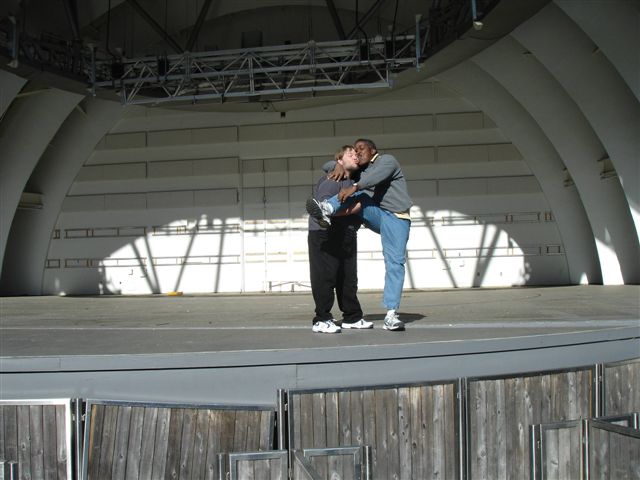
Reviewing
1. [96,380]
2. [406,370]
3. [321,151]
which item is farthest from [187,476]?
[321,151]

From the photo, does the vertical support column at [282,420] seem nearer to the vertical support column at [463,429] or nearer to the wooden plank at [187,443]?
the wooden plank at [187,443]

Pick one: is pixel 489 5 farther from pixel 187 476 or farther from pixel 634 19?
pixel 187 476

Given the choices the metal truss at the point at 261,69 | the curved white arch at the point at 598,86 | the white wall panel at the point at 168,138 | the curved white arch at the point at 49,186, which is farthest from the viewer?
the white wall panel at the point at 168,138

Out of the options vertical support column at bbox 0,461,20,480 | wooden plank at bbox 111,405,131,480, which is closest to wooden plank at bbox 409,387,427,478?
wooden plank at bbox 111,405,131,480

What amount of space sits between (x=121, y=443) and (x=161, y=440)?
0.30 meters

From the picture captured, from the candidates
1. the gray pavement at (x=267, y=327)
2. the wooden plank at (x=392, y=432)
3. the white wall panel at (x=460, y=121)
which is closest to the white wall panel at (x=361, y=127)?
the white wall panel at (x=460, y=121)

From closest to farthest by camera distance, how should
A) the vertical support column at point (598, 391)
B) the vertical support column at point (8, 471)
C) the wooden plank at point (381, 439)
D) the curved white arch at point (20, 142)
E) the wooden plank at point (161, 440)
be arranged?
the vertical support column at point (8, 471), the wooden plank at point (161, 440), the wooden plank at point (381, 439), the vertical support column at point (598, 391), the curved white arch at point (20, 142)

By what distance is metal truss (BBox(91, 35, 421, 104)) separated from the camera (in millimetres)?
13328

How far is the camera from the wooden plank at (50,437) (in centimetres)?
493

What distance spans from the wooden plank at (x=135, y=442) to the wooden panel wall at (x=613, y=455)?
10.7 feet

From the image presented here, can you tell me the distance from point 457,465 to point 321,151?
12.4 meters

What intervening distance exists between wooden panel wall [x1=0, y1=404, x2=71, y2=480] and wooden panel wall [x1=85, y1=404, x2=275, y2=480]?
0.23m

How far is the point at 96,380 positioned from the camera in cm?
502

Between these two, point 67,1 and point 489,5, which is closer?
point 489,5
